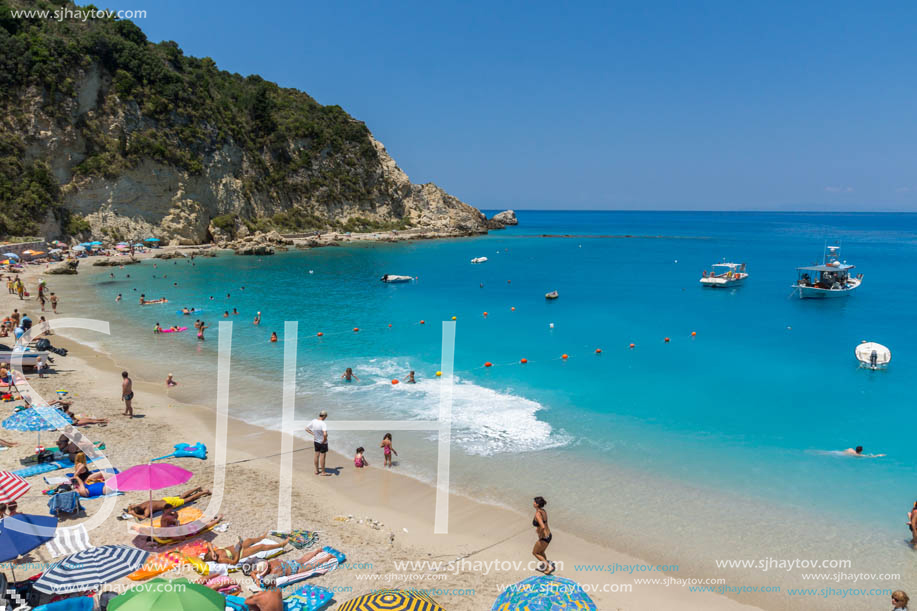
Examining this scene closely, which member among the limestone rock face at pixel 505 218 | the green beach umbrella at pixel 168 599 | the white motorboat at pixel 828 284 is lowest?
the green beach umbrella at pixel 168 599

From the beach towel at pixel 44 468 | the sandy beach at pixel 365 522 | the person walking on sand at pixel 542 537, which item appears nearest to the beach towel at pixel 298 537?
the sandy beach at pixel 365 522

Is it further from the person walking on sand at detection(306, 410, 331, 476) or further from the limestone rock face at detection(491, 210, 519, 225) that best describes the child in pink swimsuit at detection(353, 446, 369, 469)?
the limestone rock face at detection(491, 210, 519, 225)

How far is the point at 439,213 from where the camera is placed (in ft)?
392

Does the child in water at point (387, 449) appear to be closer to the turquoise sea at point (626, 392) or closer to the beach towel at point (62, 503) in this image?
the turquoise sea at point (626, 392)

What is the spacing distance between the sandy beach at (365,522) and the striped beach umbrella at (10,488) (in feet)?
3.23

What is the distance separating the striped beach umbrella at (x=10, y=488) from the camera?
9422mm

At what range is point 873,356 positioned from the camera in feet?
84.2

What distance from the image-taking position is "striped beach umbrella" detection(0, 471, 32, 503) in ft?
30.9

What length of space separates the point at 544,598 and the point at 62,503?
9.05 metres

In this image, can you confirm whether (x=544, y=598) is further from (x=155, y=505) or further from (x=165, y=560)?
(x=155, y=505)

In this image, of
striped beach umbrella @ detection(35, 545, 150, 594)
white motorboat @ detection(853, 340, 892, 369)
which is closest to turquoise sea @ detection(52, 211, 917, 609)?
white motorboat @ detection(853, 340, 892, 369)

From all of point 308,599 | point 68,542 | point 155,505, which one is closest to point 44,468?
point 155,505

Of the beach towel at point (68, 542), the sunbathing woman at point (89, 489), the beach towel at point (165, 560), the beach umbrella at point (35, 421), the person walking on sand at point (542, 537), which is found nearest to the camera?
the beach towel at point (165, 560)

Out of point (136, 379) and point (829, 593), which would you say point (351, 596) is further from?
point (136, 379)
